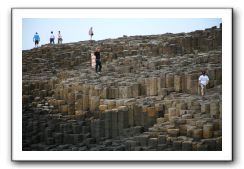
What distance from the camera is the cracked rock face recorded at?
1201 cm

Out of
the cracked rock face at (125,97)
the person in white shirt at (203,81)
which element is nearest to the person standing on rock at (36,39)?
the cracked rock face at (125,97)

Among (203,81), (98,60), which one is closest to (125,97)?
(98,60)

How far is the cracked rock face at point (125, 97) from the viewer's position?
39.4 ft

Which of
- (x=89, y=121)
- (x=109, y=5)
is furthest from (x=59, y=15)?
(x=89, y=121)

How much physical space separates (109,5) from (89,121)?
1.61m

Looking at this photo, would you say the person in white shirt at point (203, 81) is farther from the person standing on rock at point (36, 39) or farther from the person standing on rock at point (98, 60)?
the person standing on rock at point (36, 39)

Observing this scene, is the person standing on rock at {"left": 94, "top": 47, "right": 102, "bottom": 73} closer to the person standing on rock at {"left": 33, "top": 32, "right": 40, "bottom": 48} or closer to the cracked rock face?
the cracked rock face

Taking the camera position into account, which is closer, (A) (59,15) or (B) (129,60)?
(A) (59,15)

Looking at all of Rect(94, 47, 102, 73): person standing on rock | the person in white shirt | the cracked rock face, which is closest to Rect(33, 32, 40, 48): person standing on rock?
the cracked rock face

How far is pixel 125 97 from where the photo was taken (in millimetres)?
12414

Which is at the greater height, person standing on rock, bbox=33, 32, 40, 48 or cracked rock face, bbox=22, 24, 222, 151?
person standing on rock, bbox=33, 32, 40, 48

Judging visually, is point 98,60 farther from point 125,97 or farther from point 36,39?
point 36,39

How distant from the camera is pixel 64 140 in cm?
1221

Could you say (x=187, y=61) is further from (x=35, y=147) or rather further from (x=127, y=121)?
(x=35, y=147)
